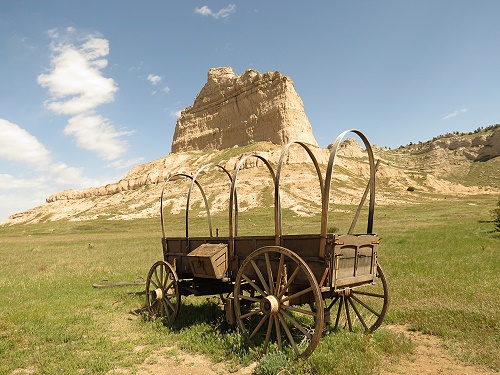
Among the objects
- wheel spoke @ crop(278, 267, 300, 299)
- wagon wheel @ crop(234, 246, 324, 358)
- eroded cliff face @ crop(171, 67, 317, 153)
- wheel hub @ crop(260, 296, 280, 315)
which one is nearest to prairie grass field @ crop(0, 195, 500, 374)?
wagon wheel @ crop(234, 246, 324, 358)

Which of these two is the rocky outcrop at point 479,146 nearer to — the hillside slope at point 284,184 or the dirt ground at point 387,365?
the hillside slope at point 284,184

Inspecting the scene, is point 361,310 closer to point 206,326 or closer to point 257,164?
point 206,326

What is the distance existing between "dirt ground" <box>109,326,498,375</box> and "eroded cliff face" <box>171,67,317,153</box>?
8422 cm

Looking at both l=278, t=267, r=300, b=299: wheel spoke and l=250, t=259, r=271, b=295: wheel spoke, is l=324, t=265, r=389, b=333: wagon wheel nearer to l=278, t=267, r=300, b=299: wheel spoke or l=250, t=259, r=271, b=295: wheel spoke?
l=278, t=267, r=300, b=299: wheel spoke

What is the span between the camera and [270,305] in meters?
5.74

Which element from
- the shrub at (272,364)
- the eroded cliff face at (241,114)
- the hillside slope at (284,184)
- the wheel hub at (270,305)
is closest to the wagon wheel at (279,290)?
the wheel hub at (270,305)

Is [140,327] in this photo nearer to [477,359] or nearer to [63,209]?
[477,359]

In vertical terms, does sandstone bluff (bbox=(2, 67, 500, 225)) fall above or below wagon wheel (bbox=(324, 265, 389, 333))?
above

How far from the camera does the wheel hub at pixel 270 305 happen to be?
5695 millimetres

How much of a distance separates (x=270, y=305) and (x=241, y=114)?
334ft

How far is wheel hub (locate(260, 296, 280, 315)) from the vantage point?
5.70m

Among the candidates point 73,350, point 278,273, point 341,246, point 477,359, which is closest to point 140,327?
point 73,350

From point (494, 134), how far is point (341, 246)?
133074 millimetres

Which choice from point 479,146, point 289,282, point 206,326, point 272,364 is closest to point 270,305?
point 289,282
